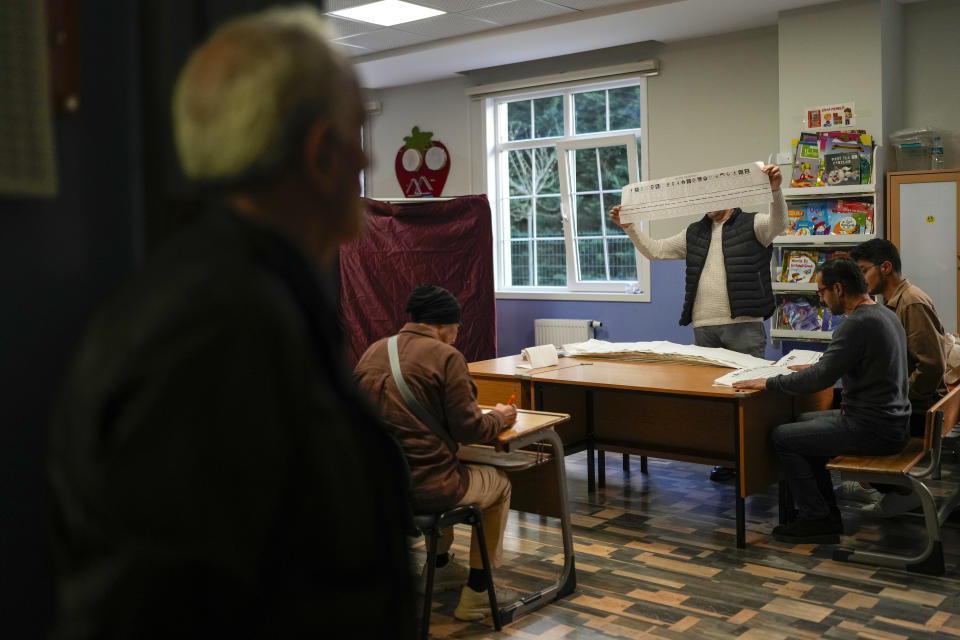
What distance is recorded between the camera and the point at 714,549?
4113 mm

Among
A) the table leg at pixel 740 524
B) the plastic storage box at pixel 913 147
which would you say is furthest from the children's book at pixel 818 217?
the table leg at pixel 740 524

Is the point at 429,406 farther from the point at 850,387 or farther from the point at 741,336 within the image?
the point at 741,336

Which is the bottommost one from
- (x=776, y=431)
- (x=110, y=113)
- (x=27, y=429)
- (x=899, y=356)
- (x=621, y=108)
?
(x=776, y=431)

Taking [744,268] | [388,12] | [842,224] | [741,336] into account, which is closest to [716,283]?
[744,268]

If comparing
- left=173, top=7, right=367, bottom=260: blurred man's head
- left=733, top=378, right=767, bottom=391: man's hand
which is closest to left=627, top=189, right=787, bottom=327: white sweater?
left=733, top=378, right=767, bottom=391: man's hand

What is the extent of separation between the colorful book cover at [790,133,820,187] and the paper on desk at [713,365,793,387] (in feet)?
7.55

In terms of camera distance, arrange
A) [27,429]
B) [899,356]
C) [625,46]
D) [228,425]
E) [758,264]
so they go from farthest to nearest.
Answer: [625,46] → [758,264] → [899,356] → [27,429] → [228,425]

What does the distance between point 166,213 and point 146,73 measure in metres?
0.18

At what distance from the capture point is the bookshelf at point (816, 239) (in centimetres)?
604

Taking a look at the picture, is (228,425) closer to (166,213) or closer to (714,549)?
(166,213)

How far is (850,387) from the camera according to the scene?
3955 mm

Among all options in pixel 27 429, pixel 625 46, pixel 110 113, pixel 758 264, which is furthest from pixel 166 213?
pixel 625 46

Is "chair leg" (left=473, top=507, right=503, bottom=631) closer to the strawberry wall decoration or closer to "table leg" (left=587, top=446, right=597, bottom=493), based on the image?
"table leg" (left=587, top=446, right=597, bottom=493)

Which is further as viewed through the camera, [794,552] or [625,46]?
[625,46]
